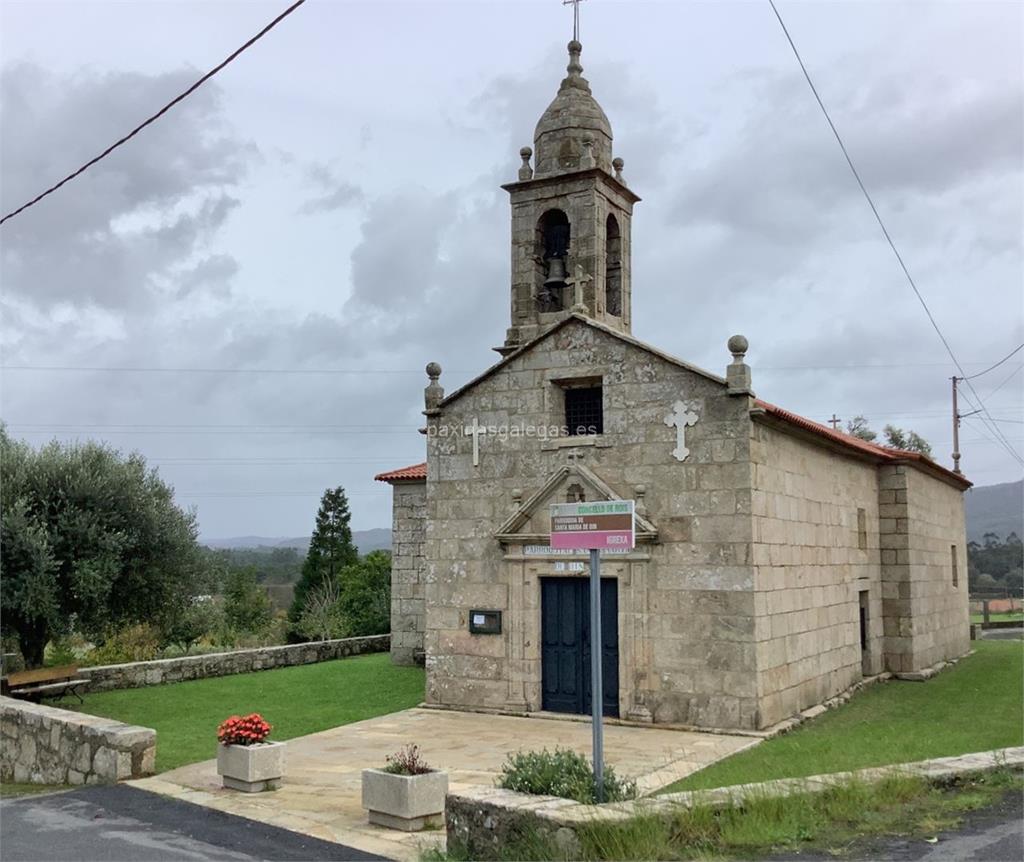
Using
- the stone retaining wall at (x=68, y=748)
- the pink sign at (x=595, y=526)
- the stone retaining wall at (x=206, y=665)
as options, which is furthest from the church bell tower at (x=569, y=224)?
the stone retaining wall at (x=68, y=748)

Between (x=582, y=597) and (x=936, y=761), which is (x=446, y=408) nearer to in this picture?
(x=582, y=597)

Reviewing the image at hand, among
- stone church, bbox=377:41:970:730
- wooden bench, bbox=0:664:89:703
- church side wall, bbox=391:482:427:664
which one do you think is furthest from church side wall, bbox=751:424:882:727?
wooden bench, bbox=0:664:89:703

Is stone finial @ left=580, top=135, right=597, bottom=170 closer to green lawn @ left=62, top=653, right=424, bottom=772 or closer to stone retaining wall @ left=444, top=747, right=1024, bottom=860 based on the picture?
green lawn @ left=62, top=653, right=424, bottom=772

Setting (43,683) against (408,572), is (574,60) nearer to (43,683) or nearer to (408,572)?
(408,572)

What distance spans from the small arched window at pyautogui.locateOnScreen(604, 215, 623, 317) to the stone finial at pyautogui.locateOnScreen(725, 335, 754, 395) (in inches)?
206

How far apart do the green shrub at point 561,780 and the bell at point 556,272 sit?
11.0 metres

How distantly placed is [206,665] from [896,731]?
12.7 meters

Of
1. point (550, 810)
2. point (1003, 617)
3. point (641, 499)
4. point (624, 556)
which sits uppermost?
point (641, 499)

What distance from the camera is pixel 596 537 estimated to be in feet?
26.0

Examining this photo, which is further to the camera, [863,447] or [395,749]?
[863,447]

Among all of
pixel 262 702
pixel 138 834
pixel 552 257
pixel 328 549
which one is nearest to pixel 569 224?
pixel 552 257

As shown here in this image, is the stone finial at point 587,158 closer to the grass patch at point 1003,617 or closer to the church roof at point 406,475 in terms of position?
the church roof at point 406,475

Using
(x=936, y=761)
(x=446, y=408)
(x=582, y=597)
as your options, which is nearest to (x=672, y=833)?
(x=936, y=761)

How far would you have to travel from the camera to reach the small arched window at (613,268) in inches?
732
